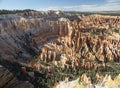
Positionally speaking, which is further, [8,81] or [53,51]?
[53,51]

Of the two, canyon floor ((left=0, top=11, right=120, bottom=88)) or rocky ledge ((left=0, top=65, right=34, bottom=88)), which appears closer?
rocky ledge ((left=0, top=65, right=34, bottom=88))

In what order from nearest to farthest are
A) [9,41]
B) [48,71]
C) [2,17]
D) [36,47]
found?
[48,71] → [9,41] → [2,17] → [36,47]

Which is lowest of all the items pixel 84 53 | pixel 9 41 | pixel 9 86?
pixel 84 53

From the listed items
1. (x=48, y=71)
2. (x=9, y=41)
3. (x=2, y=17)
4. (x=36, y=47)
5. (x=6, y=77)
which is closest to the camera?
(x=6, y=77)

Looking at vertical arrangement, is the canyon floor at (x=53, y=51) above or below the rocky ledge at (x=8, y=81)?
below

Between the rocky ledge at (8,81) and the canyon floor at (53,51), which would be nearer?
the rocky ledge at (8,81)

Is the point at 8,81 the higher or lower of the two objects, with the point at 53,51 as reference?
higher

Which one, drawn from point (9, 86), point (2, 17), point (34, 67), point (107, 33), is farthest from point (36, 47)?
point (9, 86)

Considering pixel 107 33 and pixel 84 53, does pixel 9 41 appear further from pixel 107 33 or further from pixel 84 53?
pixel 107 33
